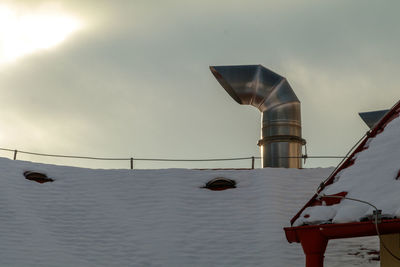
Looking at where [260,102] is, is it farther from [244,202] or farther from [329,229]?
[329,229]

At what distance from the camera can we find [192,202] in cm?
1598

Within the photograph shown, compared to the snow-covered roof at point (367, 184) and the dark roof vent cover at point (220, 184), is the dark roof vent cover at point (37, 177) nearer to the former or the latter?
the dark roof vent cover at point (220, 184)

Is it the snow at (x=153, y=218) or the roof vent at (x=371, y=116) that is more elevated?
the roof vent at (x=371, y=116)

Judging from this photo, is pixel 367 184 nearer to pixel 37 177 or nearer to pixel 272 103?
pixel 272 103

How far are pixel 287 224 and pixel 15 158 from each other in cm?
824

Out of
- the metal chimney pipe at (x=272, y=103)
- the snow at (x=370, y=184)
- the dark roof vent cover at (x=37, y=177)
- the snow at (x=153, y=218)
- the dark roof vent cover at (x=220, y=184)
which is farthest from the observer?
the metal chimney pipe at (x=272, y=103)

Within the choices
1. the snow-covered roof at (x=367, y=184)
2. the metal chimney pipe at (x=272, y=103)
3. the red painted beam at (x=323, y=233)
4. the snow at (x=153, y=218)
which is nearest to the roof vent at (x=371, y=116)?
the metal chimney pipe at (x=272, y=103)

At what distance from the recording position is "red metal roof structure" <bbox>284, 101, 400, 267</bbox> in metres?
7.79

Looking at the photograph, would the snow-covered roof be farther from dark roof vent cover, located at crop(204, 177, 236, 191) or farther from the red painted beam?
dark roof vent cover, located at crop(204, 177, 236, 191)

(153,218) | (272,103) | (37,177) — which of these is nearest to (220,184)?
(153,218)

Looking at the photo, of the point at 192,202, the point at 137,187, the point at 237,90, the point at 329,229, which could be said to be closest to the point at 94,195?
the point at 137,187

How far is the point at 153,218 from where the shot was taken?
1541 cm

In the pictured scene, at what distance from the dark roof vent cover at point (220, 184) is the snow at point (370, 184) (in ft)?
21.2

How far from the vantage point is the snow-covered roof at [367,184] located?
805cm
